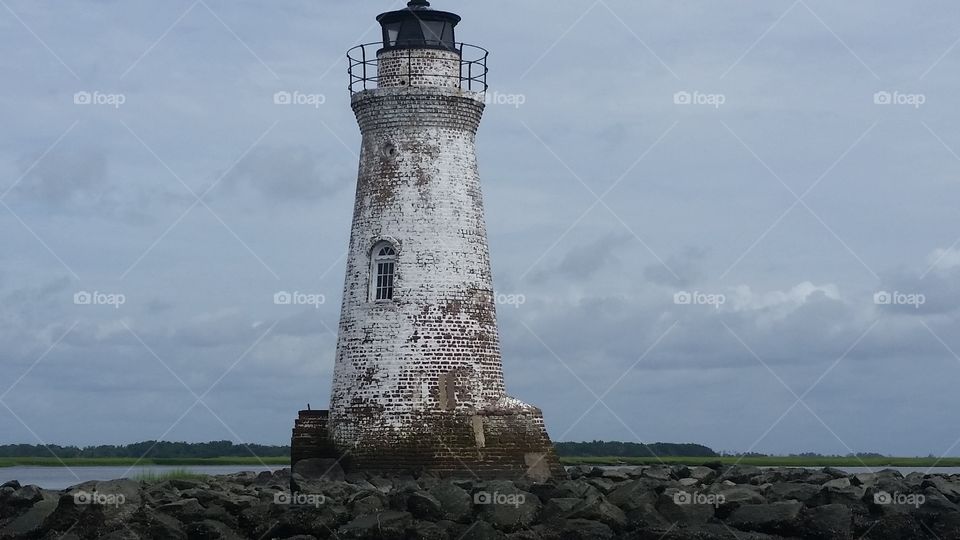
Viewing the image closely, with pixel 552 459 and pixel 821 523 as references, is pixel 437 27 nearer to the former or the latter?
pixel 552 459

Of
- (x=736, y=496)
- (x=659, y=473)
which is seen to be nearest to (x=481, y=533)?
(x=736, y=496)

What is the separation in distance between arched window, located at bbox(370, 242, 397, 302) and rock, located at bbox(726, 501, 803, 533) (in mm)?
7124

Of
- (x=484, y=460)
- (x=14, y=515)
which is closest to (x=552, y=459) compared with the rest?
(x=484, y=460)

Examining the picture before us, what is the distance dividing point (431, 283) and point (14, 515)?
7479 millimetres

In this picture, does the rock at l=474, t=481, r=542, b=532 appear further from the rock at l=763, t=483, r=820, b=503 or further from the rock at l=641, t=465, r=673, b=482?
the rock at l=641, t=465, r=673, b=482

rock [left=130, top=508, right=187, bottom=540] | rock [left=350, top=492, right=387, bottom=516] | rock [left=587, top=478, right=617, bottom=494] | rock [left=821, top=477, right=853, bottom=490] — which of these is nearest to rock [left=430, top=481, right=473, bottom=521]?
rock [left=350, top=492, right=387, bottom=516]

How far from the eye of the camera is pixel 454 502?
20828 mm

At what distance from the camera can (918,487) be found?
24.7 meters

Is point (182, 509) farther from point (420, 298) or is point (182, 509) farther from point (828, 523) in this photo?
point (828, 523)

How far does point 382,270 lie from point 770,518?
792 cm

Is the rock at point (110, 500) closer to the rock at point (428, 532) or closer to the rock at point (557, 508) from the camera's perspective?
the rock at point (428, 532)

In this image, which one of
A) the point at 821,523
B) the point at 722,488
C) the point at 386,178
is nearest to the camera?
the point at 821,523

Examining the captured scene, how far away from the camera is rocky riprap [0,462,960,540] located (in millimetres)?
19984

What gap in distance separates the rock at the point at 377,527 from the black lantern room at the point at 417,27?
29.0 ft
